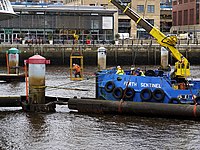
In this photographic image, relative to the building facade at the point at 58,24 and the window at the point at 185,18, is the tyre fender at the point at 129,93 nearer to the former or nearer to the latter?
the building facade at the point at 58,24

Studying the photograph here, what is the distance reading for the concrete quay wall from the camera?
7069cm

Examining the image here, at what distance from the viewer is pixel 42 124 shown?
26406mm

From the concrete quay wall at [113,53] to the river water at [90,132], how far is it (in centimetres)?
Answer: 4044

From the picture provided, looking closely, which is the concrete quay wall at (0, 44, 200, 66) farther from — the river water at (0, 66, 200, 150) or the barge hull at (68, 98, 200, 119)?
the barge hull at (68, 98, 200, 119)

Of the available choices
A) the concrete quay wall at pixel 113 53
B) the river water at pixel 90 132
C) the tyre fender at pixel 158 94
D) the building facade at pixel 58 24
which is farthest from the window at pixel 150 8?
the tyre fender at pixel 158 94

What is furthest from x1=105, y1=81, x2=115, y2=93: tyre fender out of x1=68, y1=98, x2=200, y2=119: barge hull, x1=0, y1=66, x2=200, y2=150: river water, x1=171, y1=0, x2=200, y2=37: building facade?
x1=171, y1=0, x2=200, y2=37: building facade

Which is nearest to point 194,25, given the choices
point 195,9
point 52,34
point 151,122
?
point 195,9

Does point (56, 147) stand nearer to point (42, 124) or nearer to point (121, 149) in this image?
point (121, 149)

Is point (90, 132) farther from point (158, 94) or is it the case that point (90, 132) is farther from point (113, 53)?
point (113, 53)

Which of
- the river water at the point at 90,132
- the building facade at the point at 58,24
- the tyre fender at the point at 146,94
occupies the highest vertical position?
the building facade at the point at 58,24

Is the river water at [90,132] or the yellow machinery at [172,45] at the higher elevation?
the yellow machinery at [172,45]

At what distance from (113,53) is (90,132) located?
4836 centimetres

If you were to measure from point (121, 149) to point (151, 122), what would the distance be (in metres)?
5.47

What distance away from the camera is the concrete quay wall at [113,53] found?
70.7 metres
